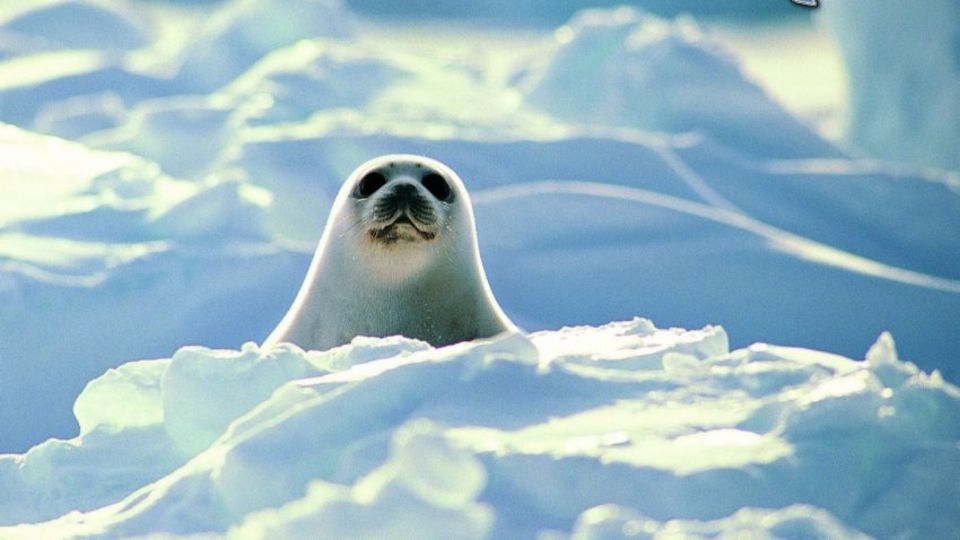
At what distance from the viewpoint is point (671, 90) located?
12.9 meters

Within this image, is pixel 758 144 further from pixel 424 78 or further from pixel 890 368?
pixel 890 368

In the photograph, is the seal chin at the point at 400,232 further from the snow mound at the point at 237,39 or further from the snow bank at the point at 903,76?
the snow mound at the point at 237,39

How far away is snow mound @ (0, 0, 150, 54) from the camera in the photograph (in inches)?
601

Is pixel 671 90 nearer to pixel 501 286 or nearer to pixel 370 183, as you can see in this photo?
pixel 501 286

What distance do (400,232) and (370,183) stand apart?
0.71 feet

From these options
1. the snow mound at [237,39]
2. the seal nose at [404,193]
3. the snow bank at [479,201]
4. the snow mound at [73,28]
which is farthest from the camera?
the snow mound at [73,28]

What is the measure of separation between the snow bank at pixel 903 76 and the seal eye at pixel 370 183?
802 cm

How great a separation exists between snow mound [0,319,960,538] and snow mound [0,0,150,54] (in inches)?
473

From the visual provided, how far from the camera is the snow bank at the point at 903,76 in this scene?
11.8 meters

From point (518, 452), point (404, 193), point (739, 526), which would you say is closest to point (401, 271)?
point (404, 193)

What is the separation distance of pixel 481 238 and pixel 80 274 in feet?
7.97

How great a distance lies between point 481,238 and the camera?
8.79 m

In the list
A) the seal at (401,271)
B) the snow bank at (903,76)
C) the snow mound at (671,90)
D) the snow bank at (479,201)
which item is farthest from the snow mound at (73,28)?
the seal at (401,271)

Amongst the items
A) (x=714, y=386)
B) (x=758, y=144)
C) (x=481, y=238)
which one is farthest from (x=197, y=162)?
(x=714, y=386)
